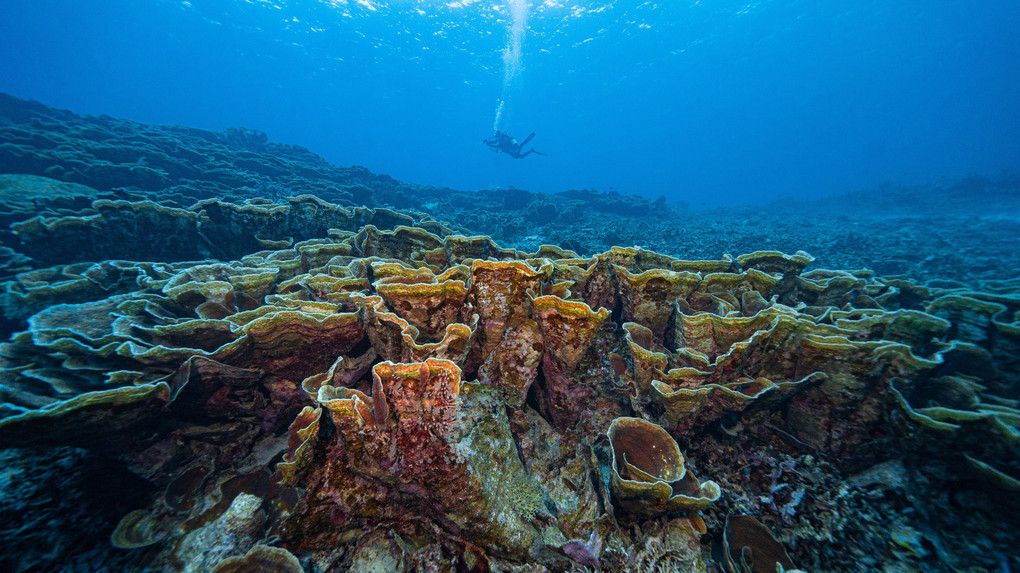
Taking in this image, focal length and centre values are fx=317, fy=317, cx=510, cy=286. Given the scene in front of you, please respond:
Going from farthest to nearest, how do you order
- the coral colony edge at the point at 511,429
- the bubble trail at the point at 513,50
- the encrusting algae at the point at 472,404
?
the bubble trail at the point at 513,50 → the encrusting algae at the point at 472,404 → the coral colony edge at the point at 511,429

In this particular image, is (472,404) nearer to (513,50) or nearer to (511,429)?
(511,429)

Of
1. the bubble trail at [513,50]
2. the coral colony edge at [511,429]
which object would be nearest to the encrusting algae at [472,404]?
the coral colony edge at [511,429]

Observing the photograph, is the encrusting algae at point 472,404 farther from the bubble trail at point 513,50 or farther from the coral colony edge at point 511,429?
the bubble trail at point 513,50

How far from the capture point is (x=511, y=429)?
9.98 ft

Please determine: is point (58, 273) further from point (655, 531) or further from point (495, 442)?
point (655, 531)

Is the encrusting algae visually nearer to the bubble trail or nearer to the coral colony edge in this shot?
the coral colony edge

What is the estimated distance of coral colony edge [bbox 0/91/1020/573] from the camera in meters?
A: 2.12

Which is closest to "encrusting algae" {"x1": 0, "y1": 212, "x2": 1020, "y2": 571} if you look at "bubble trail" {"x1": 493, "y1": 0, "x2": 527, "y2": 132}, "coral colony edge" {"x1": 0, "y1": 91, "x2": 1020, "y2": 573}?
"coral colony edge" {"x1": 0, "y1": 91, "x2": 1020, "y2": 573}

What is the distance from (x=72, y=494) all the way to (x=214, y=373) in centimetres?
103

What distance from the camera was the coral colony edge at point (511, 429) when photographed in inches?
83.4

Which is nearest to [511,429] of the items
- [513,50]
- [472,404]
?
[472,404]

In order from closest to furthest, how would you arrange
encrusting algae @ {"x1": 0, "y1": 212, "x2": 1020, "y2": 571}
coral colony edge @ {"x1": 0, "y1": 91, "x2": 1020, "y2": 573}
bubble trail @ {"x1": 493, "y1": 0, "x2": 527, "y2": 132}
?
coral colony edge @ {"x1": 0, "y1": 91, "x2": 1020, "y2": 573} < encrusting algae @ {"x1": 0, "y1": 212, "x2": 1020, "y2": 571} < bubble trail @ {"x1": 493, "y1": 0, "x2": 527, "y2": 132}

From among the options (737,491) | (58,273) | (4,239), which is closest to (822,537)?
(737,491)

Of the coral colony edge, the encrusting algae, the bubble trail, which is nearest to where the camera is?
the coral colony edge
